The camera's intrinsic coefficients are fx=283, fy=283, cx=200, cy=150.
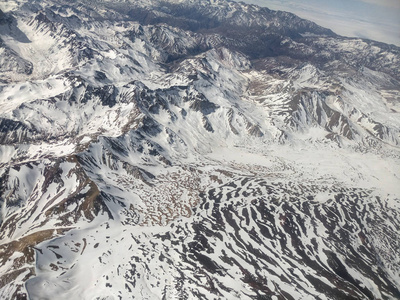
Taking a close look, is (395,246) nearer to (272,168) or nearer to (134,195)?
(272,168)

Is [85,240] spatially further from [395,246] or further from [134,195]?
[395,246]

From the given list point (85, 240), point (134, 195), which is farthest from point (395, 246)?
point (85, 240)

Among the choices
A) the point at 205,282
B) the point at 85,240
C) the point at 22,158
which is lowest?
the point at 22,158

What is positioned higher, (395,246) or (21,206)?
(395,246)

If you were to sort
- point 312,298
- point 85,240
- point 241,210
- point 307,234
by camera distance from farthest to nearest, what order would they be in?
point 241,210, point 307,234, point 85,240, point 312,298

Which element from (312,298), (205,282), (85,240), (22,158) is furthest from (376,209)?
(22,158)

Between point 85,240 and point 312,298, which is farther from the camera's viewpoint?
point 85,240

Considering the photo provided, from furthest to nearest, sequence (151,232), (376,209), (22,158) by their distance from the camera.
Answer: (22,158) < (376,209) < (151,232)

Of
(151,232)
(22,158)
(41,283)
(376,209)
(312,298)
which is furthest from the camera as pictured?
(22,158)

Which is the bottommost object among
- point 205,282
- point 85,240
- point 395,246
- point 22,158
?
point 22,158
